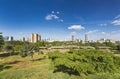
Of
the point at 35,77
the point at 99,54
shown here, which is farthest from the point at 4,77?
the point at 99,54

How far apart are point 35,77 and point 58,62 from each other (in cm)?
574

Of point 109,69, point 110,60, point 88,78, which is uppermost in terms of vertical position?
point 110,60

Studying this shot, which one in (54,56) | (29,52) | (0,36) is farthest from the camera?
(0,36)

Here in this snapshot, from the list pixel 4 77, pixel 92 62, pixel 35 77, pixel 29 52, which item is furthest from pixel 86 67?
pixel 29 52

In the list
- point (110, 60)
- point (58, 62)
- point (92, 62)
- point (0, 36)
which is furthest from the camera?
point (0, 36)

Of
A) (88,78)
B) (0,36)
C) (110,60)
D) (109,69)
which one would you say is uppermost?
(0,36)

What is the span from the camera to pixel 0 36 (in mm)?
61344

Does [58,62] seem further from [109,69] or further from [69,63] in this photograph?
[109,69]

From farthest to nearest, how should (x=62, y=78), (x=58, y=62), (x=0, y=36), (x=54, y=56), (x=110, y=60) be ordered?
(x=0, y=36) < (x=54, y=56) < (x=62, y=78) < (x=58, y=62) < (x=110, y=60)

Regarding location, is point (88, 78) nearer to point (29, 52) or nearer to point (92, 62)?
point (92, 62)

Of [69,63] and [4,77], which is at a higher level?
[69,63]

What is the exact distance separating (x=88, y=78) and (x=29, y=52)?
2580 centimetres

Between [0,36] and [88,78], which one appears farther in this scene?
[0,36]

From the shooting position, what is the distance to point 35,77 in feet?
82.1
